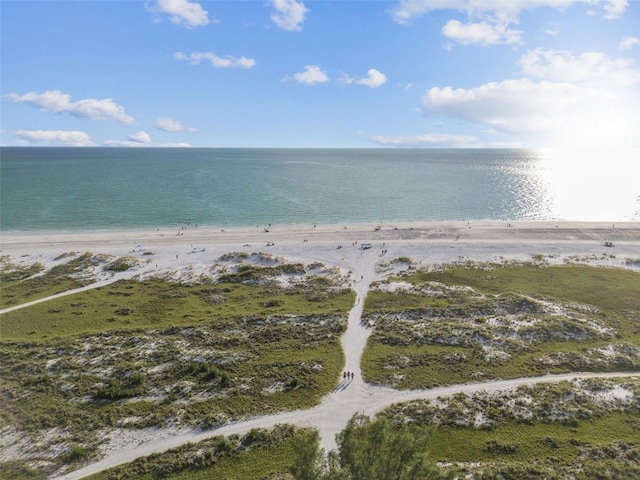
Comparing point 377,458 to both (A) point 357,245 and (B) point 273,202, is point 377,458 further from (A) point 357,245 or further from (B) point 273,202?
(B) point 273,202

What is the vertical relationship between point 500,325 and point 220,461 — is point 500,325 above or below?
above

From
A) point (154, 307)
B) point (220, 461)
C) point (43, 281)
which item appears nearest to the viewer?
point (220, 461)

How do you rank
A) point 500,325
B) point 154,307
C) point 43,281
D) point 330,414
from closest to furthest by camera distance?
point 330,414, point 500,325, point 154,307, point 43,281

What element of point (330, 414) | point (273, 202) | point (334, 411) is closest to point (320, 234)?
point (273, 202)

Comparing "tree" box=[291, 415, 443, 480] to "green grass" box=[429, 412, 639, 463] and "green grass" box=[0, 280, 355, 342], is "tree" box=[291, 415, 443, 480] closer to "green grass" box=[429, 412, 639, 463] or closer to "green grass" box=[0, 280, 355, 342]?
"green grass" box=[429, 412, 639, 463]

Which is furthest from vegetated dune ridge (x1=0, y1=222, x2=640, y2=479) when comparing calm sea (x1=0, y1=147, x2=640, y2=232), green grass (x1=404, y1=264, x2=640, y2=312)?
calm sea (x1=0, y1=147, x2=640, y2=232)

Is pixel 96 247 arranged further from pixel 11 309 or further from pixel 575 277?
pixel 575 277

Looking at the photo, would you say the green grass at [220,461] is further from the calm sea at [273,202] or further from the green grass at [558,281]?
the calm sea at [273,202]

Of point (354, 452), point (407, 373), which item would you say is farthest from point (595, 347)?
point (354, 452)

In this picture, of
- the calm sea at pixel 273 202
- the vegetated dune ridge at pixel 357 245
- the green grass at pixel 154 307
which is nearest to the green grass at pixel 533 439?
the vegetated dune ridge at pixel 357 245
